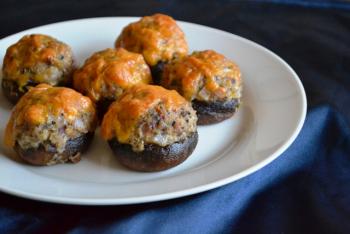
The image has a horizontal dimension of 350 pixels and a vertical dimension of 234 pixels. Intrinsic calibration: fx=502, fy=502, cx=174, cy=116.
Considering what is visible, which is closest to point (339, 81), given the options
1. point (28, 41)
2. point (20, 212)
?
point (28, 41)

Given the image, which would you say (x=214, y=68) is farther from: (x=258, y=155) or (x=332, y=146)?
(x=332, y=146)

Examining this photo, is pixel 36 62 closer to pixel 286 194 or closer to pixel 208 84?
pixel 208 84

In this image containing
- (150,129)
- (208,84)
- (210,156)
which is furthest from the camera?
(208,84)

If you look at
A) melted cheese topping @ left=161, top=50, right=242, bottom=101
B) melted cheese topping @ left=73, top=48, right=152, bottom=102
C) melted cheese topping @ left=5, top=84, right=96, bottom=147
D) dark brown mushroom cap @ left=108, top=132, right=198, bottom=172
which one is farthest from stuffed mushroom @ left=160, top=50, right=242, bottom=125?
melted cheese topping @ left=5, top=84, right=96, bottom=147

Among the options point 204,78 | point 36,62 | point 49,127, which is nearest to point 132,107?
point 49,127

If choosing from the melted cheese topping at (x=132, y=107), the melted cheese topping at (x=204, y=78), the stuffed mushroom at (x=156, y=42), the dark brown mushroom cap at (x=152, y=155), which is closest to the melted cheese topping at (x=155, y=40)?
the stuffed mushroom at (x=156, y=42)

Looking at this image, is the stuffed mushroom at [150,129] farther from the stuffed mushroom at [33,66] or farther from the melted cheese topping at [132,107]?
the stuffed mushroom at [33,66]
